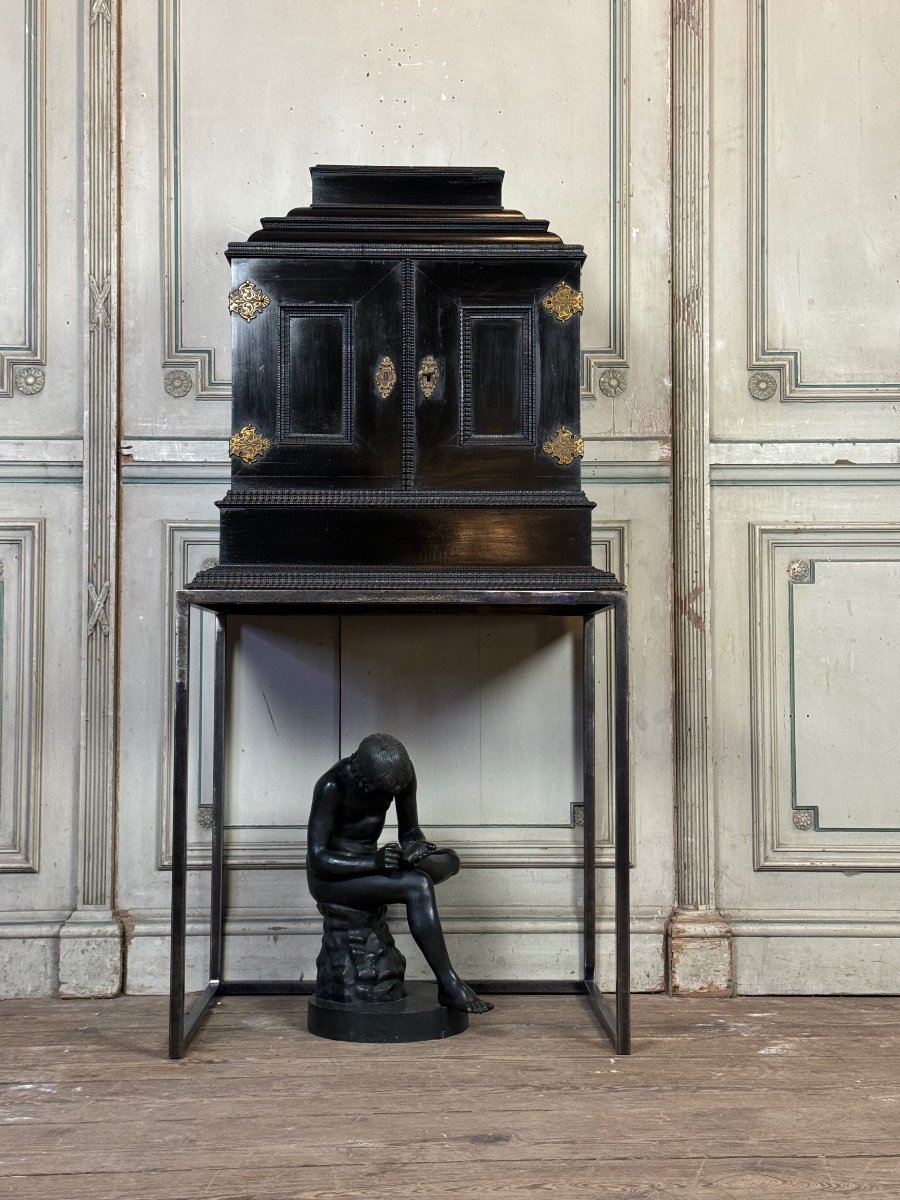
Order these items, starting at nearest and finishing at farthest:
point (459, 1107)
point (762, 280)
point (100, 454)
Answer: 1. point (459, 1107)
2. point (100, 454)
3. point (762, 280)

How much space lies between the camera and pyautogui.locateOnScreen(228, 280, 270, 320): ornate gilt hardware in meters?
2.98

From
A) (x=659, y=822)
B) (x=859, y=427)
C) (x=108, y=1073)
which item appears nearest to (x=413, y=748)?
(x=659, y=822)

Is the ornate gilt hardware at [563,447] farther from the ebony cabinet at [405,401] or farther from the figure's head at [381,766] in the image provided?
the figure's head at [381,766]

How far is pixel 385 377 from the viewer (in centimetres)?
298

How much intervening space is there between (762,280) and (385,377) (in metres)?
1.42

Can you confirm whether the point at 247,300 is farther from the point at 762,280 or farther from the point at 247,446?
the point at 762,280

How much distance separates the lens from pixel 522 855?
358 cm

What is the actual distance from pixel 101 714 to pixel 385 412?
A: 134cm

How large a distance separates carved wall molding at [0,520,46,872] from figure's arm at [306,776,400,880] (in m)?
1.00

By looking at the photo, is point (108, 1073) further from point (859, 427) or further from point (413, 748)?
point (859, 427)

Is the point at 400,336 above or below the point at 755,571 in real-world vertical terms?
above

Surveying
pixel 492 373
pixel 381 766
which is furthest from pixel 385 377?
pixel 381 766

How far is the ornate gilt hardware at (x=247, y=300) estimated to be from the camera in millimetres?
2980

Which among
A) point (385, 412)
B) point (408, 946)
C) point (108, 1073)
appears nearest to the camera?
point (108, 1073)
